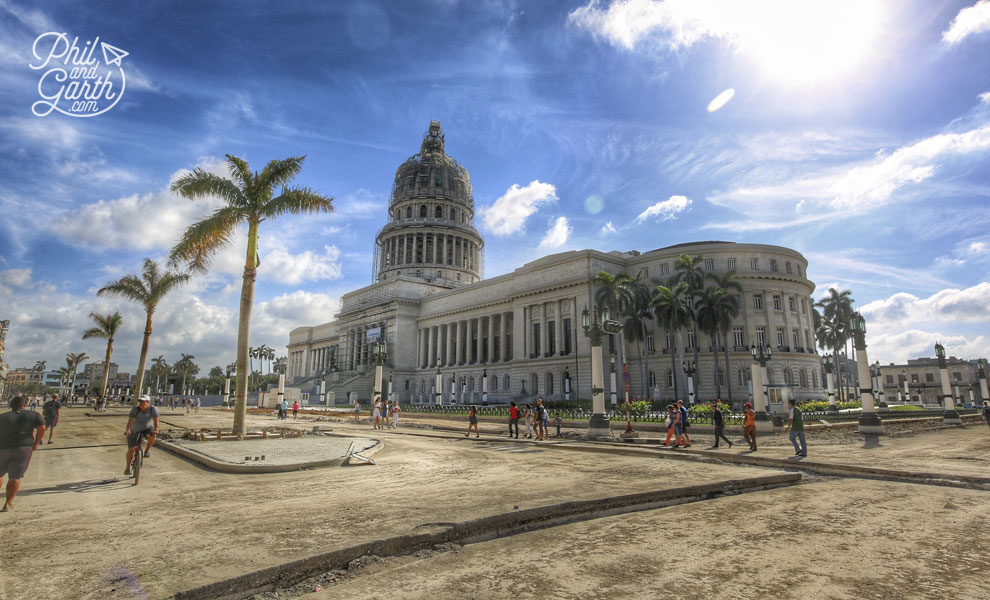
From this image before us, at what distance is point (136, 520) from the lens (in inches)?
256

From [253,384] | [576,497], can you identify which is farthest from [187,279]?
[253,384]

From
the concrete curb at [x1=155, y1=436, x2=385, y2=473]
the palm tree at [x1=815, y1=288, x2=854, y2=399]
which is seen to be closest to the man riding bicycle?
the concrete curb at [x1=155, y1=436, x2=385, y2=473]

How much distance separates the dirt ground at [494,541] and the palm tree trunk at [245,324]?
7089 mm

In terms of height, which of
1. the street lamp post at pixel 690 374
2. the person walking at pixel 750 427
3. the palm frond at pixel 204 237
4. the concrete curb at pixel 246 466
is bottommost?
the concrete curb at pixel 246 466

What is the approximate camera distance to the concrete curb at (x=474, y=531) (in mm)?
4250

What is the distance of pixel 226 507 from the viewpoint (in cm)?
730

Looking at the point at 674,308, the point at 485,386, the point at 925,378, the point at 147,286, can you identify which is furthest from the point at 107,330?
the point at 925,378

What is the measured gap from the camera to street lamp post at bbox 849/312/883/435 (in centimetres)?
2105

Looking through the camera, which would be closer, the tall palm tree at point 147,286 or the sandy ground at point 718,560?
the sandy ground at point 718,560

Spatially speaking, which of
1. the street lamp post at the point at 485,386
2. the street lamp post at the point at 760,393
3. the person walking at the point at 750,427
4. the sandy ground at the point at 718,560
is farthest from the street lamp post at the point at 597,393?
the street lamp post at the point at 485,386

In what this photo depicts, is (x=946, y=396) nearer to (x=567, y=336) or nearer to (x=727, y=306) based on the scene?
(x=727, y=306)

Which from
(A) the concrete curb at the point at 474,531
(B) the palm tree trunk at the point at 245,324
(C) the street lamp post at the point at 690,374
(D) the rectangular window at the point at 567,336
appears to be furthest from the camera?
(D) the rectangular window at the point at 567,336

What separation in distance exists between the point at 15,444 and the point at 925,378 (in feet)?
423

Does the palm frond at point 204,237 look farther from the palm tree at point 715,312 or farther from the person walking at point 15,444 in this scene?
the palm tree at point 715,312
